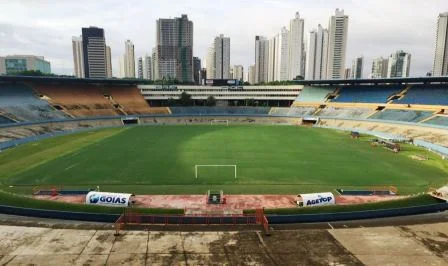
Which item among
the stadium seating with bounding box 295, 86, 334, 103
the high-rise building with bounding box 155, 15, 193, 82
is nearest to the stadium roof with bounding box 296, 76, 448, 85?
the stadium seating with bounding box 295, 86, 334, 103

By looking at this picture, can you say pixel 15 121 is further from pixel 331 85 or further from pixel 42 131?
pixel 331 85

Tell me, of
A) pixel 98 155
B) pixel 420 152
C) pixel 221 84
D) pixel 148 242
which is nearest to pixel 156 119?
pixel 221 84

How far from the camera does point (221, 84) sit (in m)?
108

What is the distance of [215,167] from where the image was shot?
35.7 metres

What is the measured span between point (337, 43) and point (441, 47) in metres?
52.0

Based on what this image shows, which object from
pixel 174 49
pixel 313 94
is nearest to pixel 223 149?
pixel 313 94

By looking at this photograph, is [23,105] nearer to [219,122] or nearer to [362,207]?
[219,122]

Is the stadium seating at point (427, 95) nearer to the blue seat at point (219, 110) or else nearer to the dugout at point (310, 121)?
the dugout at point (310, 121)

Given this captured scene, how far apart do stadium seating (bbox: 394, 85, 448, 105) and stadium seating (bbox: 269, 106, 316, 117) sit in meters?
22.5

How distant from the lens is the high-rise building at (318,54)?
178875mm

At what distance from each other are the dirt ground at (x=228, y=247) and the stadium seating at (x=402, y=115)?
5247 centimetres

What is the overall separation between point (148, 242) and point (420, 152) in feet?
143

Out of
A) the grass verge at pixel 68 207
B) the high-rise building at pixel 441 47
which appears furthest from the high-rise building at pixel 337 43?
the grass verge at pixel 68 207

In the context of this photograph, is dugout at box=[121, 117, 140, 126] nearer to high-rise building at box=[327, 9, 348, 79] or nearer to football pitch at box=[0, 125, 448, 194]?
football pitch at box=[0, 125, 448, 194]
